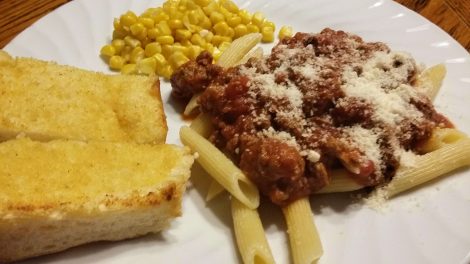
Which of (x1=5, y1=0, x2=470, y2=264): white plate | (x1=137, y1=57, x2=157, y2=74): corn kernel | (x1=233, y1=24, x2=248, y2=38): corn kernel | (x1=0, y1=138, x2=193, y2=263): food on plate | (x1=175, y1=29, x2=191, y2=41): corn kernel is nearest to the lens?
(x1=0, y1=138, x2=193, y2=263): food on plate

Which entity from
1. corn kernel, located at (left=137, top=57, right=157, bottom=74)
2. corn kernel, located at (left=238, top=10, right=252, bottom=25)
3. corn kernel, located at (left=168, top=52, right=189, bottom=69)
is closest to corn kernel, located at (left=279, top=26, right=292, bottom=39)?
corn kernel, located at (left=238, top=10, right=252, bottom=25)

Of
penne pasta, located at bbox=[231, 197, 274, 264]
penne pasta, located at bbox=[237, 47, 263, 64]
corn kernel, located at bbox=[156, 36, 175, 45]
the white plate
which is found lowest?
the white plate

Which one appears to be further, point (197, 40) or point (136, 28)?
point (197, 40)

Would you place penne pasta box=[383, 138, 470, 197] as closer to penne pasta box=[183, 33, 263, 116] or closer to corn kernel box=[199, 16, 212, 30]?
penne pasta box=[183, 33, 263, 116]

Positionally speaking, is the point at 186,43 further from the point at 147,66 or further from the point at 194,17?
the point at 147,66

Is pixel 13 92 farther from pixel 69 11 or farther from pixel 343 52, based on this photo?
pixel 343 52

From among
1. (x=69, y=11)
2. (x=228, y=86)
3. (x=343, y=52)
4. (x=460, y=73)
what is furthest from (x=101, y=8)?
(x=460, y=73)

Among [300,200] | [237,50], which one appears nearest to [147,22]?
[237,50]
